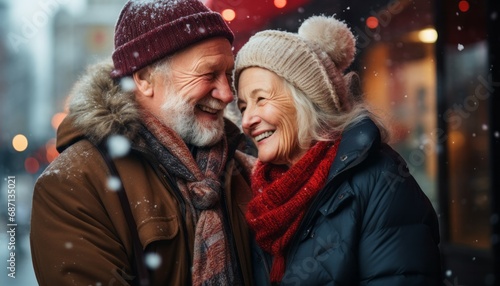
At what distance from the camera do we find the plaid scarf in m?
2.81

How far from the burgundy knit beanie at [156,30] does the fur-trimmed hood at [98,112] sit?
0.15m

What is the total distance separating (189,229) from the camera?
9.37ft

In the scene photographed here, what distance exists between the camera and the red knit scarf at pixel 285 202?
291 cm

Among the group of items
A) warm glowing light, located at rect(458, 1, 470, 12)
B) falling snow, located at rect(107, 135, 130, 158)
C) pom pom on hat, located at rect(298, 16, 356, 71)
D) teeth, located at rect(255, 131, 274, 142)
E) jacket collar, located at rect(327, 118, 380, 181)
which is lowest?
warm glowing light, located at rect(458, 1, 470, 12)

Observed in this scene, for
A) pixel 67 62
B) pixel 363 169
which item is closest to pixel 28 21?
pixel 363 169

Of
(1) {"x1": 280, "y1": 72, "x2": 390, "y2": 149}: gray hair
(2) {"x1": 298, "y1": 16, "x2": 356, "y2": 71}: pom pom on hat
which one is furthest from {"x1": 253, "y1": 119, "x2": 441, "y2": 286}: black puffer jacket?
(2) {"x1": 298, "y1": 16, "x2": 356, "y2": 71}: pom pom on hat

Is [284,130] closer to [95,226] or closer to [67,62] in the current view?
[95,226]

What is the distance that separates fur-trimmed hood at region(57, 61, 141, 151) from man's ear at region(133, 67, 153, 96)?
121 millimetres

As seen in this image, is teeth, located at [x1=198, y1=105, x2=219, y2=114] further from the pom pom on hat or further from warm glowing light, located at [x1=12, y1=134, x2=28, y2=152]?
warm glowing light, located at [x1=12, y1=134, x2=28, y2=152]

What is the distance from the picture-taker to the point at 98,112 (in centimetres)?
286

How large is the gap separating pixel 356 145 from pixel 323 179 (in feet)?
0.75

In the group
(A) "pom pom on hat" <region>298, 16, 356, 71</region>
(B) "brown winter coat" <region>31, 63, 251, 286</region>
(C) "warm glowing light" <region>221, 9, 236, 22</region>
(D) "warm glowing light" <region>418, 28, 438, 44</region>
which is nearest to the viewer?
(B) "brown winter coat" <region>31, 63, 251, 286</region>

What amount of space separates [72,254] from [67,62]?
87.4 ft

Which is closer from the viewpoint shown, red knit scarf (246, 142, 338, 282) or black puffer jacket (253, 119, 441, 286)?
black puffer jacket (253, 119, 441, 286)
